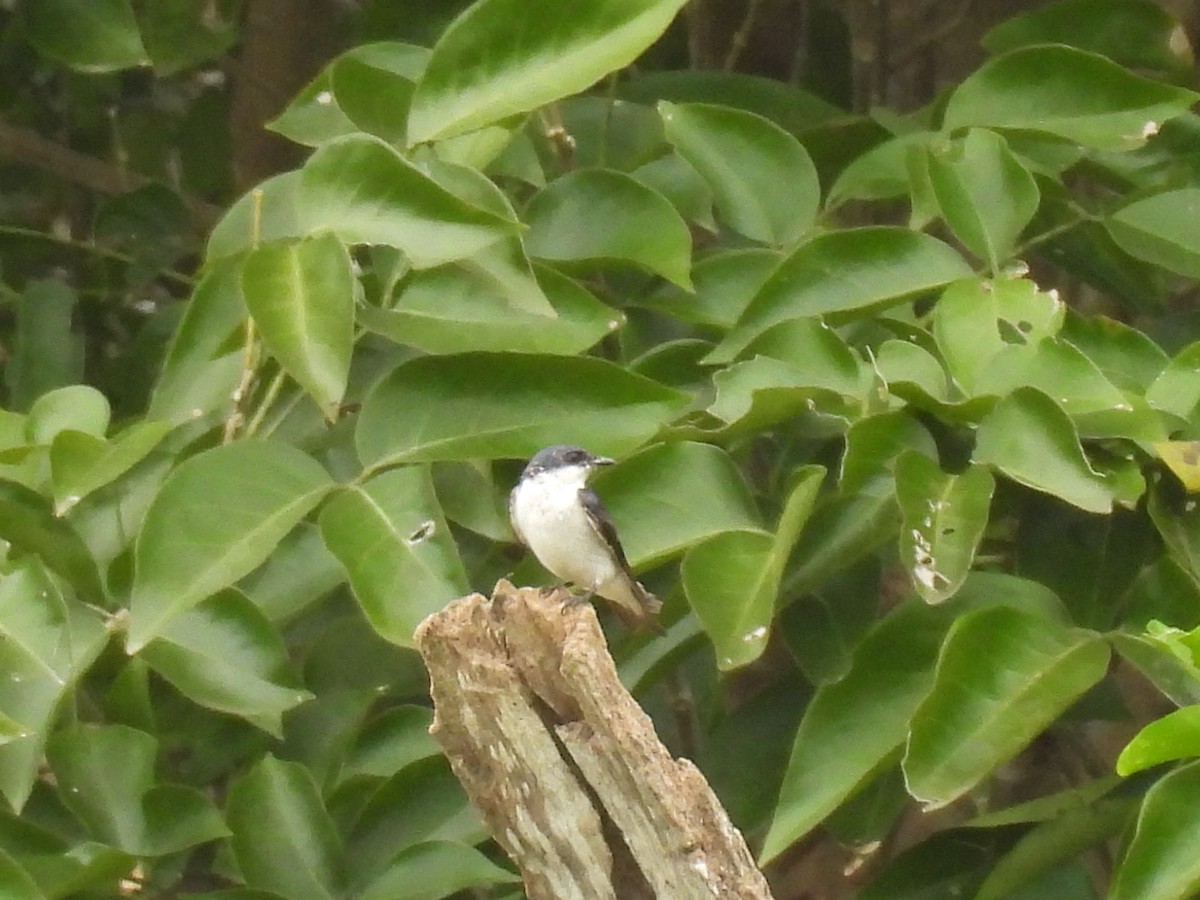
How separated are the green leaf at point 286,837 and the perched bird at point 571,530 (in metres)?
0.37

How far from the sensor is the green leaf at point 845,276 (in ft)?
6.27

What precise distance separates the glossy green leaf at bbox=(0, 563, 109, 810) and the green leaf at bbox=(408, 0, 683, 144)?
23.2 inches

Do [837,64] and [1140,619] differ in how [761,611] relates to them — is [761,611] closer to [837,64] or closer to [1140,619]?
[1140,619]

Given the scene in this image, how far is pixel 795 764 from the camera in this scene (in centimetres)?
168

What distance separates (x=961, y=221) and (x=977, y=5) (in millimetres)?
1319

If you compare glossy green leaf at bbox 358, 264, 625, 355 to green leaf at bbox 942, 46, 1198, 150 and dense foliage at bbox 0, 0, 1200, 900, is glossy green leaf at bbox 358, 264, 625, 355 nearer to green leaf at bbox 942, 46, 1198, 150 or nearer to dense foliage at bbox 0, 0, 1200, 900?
dense foliage at bbox 0, 0, 1200, 900

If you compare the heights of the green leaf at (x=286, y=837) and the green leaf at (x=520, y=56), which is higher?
the green leaf at (x=520, y=56)

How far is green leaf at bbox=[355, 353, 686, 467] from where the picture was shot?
179cm

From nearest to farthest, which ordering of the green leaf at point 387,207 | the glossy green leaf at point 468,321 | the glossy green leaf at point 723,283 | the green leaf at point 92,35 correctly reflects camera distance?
the green leaf at point 387,207 → the glossy green leaf at point 468,321 → the glossy green leaf at point 723,283 → the green leaf at point 92,35

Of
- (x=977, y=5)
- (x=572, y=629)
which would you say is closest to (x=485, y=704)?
(x=572, y=629)

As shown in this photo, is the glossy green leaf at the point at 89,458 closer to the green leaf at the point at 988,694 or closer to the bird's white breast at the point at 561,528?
the bird's white breast at the point at 561,528

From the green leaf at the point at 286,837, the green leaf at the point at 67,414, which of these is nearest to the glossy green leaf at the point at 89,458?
the green leaf at the point at 67,414

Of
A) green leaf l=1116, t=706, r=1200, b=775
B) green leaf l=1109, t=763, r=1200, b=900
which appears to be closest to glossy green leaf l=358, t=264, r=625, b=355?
green leaf l=1109, t=763, r=1200, b=900

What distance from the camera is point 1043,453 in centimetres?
164
